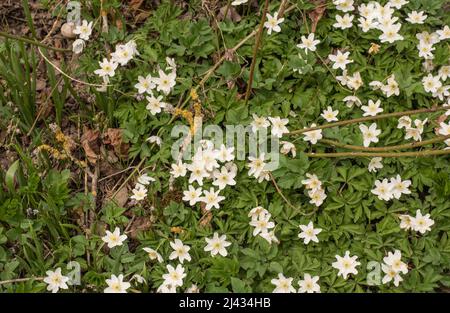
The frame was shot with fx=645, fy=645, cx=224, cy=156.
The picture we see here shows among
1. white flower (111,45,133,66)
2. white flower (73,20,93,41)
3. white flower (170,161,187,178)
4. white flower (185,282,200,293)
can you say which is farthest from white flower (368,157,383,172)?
white flower (73,20,93,41)

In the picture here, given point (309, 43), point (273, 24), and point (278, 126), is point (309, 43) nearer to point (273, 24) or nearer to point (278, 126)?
point (273, 24)

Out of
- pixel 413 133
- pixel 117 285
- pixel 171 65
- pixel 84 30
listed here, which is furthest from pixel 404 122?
pixel 84 30

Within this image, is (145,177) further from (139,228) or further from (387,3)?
(387,3)

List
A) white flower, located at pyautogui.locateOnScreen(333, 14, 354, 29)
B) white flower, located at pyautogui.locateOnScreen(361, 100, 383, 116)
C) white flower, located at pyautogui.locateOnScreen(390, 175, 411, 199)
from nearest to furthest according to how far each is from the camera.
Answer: white flower, located at pyautogui.locateOnScreen(390, 175, 411, 199) < white flower, located at pyautogui.locateOnScreen(361, 100, 383, 116) < white flower, located at pyautogui.locateOnScreen(333, 14, 354, 29)

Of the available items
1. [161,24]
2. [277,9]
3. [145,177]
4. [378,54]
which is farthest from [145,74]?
[378,54]

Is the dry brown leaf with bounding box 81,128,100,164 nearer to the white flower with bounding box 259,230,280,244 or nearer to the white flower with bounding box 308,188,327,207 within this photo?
the white flower with bounding box 259,230,280,244

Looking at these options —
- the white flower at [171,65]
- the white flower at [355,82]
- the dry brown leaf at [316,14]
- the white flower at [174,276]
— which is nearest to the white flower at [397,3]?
the dry brown leaf at [316,14]
